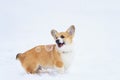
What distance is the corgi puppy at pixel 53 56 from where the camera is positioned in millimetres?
5711

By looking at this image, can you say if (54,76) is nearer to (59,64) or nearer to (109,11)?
(59,64)

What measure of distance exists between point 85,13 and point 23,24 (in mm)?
2247

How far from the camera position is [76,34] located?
9.70m

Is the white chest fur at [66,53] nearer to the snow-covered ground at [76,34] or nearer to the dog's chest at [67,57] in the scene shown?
the dog's chest at [67,57]

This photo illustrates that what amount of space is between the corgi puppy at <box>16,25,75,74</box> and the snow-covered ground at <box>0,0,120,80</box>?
0.13 meters

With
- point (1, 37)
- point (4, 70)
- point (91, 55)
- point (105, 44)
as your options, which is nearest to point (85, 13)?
point (1, 37)

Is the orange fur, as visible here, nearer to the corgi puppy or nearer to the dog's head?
the corgi puppy

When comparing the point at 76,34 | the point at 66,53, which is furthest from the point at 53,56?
the point at 76,34

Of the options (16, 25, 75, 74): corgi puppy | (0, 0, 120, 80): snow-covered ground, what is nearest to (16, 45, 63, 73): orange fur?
(16, 25, 75, 74): corgi puppy

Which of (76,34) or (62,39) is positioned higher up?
(62,39)

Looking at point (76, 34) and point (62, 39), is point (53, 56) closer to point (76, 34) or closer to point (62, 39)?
point (62, 39)

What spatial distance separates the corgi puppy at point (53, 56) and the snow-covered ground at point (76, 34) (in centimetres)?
13

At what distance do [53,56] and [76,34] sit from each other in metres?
3.95

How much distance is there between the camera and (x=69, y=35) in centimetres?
577
